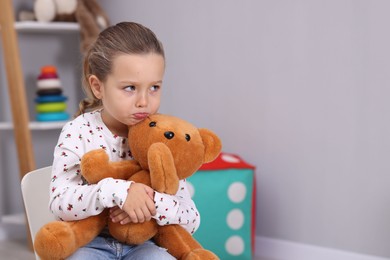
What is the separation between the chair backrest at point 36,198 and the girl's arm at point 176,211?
0.85ft

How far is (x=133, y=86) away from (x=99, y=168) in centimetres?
16

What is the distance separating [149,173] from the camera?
1.12 metres

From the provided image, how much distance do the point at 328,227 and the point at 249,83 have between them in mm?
614

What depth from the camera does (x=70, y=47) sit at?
3176mm

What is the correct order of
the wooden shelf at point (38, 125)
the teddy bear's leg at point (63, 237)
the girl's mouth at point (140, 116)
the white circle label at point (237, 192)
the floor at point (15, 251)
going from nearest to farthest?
the teddy bear's leg at point (63, 237), the girl's mouth at point (140, 116), the white circle label at point (237, 192), the floor at point (15, 251), the wooden shelf at point (38, 125)

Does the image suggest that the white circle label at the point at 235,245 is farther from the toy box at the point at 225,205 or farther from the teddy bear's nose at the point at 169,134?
the teddy bear's nose at the point at 169,134

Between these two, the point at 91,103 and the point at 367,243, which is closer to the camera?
the point at 91,103

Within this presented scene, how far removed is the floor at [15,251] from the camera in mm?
2584

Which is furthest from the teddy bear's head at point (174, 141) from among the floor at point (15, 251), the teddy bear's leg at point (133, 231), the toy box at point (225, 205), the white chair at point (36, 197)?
the floor at point (15, 251)

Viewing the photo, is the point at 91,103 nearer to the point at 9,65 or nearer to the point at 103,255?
the point at 103,255

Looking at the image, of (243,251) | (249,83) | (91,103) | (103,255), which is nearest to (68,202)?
(103,255)

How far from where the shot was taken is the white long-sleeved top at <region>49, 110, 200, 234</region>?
1.08 meters

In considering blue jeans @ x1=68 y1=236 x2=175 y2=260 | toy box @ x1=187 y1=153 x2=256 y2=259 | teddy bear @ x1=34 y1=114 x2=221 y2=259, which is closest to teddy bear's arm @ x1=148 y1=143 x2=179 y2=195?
teddy bear @ x1=34 y1=114 x2=221 y2=259

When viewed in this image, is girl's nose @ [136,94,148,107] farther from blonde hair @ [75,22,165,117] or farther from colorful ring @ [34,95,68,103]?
colorful ring @ [34,95,68,103]
